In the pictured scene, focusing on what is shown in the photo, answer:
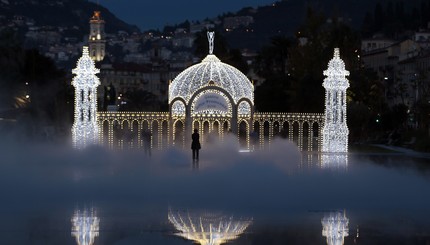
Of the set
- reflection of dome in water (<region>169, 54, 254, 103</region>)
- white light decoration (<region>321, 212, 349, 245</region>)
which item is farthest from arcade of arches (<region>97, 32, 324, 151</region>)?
white light decoration (<region>321, 212, 349, 245</region>)

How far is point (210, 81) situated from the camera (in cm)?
5531

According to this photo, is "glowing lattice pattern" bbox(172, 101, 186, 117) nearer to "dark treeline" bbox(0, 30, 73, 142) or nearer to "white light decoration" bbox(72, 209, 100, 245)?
"dark treeline" bbox(0, 30, 73, 142)

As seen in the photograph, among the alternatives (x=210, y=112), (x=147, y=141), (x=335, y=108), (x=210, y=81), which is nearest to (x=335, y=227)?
(x=147, y=141)

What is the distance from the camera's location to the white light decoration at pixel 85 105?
169 feet

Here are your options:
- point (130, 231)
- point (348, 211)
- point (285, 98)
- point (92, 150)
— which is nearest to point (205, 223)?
point (130, 231)

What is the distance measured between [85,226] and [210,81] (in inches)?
1394

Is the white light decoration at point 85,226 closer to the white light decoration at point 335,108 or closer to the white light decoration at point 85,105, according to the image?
the white light decoration at point 85,105

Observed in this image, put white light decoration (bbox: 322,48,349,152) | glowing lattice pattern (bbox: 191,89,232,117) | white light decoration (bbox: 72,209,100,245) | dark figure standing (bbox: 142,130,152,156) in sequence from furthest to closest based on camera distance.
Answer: glowing lattice pattern (bbox: 191,89,232,117) < white light decoration (bbox: 322,48,349,152) < dark figure standing (bbox: 142,130,152,156) < white light decoration (bbox: 72,209,100,245)

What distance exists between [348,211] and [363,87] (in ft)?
222

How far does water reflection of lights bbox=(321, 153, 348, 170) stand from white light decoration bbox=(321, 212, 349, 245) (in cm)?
1588

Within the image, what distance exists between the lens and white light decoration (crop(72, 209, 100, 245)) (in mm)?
18406

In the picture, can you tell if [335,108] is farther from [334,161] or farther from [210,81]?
[334,161]

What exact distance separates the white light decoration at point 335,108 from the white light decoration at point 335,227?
29592 millimetres

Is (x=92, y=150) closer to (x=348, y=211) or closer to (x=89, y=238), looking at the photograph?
(x=348, y=211)
